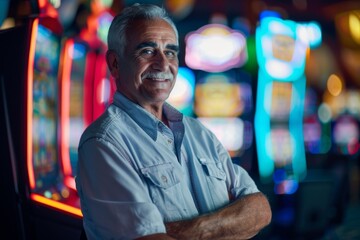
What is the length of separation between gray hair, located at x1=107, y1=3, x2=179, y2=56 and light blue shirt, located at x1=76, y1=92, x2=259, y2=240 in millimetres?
225

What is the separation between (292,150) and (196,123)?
715 centimetres

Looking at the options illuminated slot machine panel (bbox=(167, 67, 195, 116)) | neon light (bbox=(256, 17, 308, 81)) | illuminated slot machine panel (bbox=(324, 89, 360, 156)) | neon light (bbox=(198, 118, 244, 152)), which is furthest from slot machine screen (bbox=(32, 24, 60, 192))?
illuminated slot machine panel (bbox=(324, 89, 360, 156))

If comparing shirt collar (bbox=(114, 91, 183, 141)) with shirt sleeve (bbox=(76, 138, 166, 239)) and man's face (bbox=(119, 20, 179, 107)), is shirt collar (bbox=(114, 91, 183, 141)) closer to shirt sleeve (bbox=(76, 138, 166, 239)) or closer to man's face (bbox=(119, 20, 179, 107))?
man's face (bbox=(119, 20, 179, 107))

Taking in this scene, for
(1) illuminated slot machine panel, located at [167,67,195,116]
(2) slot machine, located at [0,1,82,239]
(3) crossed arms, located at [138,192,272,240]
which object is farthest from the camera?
(1) illuminated slot machine panel, located at [167,67,195,116]

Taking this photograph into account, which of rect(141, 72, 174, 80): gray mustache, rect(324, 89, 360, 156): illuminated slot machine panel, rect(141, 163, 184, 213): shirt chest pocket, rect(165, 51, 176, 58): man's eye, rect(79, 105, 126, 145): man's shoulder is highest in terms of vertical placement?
rect(165, 51, 176, 58): man's eye

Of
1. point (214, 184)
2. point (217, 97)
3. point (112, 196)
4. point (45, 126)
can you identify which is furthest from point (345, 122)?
point (112, 196)

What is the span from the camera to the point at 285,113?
940 cm

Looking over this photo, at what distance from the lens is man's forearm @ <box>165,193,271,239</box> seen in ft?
7.13

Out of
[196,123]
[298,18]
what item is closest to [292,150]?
[298,18]

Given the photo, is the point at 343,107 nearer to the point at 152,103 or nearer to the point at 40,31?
the point at 40,31

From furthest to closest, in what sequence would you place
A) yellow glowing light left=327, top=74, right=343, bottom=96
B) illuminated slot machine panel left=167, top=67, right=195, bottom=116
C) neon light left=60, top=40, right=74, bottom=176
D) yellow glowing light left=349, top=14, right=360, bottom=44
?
yellow glowing light left=327, top=74, right=343, bottom=96 → yellow glowing light left=349, top=14, right=360, bottom=44 → illuminated slot machine panel left=167, top=67, right=195, bottom=116 → neon light left=60, top=40, right=74, bottom=176

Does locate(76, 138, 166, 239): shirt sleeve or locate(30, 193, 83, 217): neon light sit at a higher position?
locate(76, 138, 166, 239): shirt sleeve

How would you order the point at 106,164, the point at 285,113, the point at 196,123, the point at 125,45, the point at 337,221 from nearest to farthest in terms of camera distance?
the point at 106,164, the point at 125,45, the point at 196,123, the point at 337,221, the point at 285,113

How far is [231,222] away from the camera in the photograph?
233 cm
